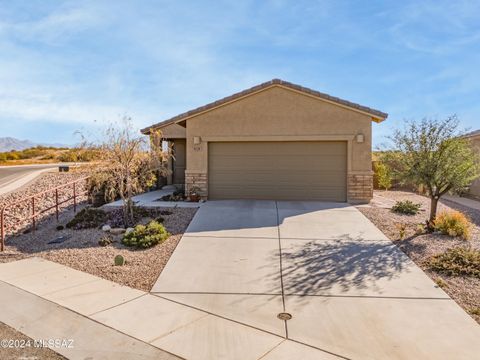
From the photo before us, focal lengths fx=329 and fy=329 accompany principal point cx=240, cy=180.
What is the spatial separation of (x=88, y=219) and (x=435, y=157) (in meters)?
9.73

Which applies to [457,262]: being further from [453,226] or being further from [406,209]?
[406,209]

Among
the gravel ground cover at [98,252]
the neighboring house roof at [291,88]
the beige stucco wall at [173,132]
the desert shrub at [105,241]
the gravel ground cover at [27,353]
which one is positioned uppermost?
the neighboring house roof at [291,88]

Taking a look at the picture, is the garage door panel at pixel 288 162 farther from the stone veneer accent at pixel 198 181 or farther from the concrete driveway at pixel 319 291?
the concrete driveway at pixel 319 291

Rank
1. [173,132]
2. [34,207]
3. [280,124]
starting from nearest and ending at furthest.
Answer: [34,207] < [280,124] < [173,132]

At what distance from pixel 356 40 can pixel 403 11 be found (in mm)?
2549

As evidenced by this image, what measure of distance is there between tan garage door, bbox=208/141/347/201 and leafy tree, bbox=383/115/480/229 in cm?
344

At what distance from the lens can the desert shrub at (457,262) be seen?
19.1ft

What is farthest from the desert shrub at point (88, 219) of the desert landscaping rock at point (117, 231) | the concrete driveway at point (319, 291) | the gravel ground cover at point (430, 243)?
the gravel ground cover at point (430, 243)

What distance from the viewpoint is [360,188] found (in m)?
12.0

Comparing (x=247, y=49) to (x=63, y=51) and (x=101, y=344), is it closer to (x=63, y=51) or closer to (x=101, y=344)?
(x=63, y=51)

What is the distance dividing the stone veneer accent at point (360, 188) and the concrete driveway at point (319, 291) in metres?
3.12

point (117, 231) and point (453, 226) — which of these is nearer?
point (453, 226)

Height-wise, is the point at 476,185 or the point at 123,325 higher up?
the point at 476,185

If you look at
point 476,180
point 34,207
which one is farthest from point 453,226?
point 34,207
